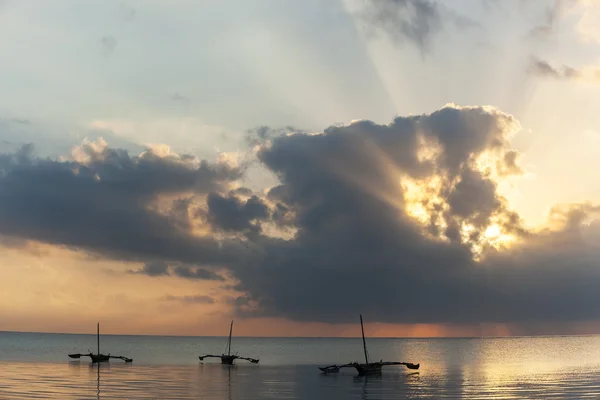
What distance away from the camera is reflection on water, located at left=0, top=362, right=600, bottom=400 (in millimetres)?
78812

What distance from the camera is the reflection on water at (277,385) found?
78812 millimetres

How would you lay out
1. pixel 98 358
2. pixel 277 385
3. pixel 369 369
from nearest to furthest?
1. pixel 277 385
2. pixel 369 369
3. pixel 98 358

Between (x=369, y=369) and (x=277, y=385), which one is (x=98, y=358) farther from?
(x=369, y=369)

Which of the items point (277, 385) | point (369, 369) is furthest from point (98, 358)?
point (369, 369)

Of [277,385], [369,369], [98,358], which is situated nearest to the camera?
[277,385]

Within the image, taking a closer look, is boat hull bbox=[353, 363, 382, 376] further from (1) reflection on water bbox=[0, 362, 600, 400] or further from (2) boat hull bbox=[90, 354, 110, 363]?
(2) boat hull bbox=[90, 354, 110, 363]

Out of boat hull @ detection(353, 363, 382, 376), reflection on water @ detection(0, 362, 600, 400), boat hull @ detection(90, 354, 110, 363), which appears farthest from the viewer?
boat hull @ detection(90, 354, 110, 363)

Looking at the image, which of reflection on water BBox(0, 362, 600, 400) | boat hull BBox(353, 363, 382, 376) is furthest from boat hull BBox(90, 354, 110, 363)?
boat hull BBox(353, 363, 382, 376)

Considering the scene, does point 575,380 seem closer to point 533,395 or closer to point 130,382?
point 533,395

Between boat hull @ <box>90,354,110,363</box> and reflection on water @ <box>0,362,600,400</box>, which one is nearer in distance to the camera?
reflection on water @ <box>0,362,600,400</box>

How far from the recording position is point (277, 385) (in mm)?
95438

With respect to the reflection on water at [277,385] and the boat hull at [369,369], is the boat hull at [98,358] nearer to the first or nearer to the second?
the reflection on water at [277,385]

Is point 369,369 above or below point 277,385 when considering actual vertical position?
above

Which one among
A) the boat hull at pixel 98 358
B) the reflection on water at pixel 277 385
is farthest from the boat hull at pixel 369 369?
the boat hull at pixel 98 358
